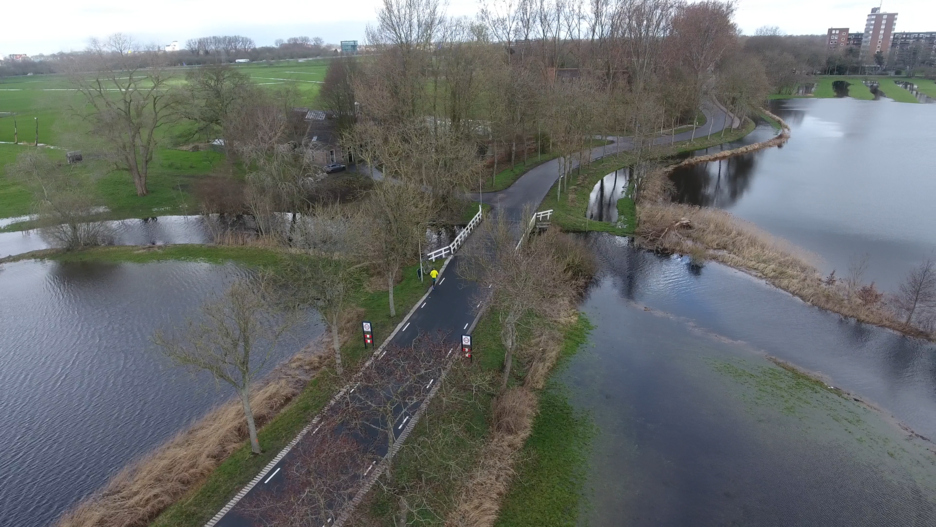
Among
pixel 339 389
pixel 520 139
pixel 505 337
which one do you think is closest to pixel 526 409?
pixel 505 337

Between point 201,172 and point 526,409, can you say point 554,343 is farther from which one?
point 201,172

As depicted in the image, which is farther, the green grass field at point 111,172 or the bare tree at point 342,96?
the bare tree at point 342,96

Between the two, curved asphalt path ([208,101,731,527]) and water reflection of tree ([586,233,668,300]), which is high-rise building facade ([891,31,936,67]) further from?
water reflection of tree ([586,233,668,300])

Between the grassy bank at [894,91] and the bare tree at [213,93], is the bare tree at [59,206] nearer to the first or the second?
the bare tree at [213,93]

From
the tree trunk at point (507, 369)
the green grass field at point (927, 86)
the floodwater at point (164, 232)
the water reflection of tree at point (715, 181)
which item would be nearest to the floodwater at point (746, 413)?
the tree trunk at point (507, 369)

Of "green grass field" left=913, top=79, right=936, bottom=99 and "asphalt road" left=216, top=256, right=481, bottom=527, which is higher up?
"green grass field" left=913, top=79, right=936, bottom=99

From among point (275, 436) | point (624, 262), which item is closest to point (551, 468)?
point (275, 436)

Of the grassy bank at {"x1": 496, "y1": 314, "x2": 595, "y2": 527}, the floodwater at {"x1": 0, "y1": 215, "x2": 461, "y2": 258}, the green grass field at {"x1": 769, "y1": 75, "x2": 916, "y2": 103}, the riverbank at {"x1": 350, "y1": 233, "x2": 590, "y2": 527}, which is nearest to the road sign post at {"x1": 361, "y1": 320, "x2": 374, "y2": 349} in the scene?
the riverbank at {"x1": 350, "y1": 233, "x2": 590, "y2": 527}
